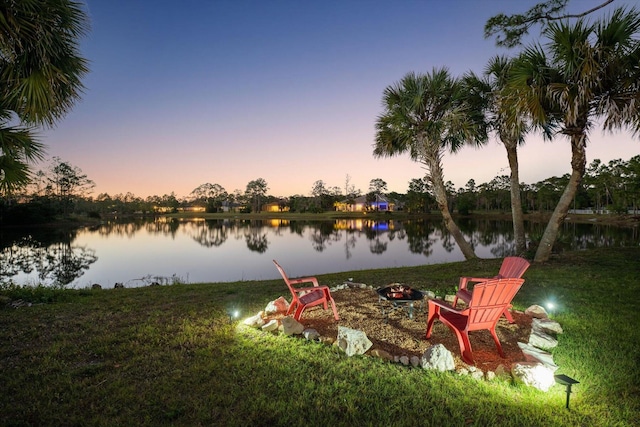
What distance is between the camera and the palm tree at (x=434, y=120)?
35.2 ft

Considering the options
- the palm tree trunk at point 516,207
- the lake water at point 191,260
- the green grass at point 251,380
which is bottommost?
the lake water at point 191,260

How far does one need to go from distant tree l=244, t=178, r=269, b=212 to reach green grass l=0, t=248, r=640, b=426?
77.8m

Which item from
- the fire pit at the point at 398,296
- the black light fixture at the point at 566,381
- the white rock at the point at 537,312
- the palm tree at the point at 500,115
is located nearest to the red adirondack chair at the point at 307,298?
the fire pit at the point at 398,296

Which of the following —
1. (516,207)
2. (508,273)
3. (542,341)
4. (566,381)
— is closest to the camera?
(566,381)

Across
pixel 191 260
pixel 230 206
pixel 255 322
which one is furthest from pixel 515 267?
pixel 230 206

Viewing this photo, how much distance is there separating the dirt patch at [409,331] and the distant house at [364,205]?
69428 mm

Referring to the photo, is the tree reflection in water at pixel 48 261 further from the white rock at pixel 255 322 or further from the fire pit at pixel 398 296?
the fire pit at pixel 398 296

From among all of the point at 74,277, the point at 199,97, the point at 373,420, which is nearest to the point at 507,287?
the point at 373,420

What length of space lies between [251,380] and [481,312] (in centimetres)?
257

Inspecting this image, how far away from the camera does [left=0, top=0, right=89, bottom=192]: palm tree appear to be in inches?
178

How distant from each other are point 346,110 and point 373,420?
2245cm

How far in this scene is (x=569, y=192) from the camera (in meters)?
8.88

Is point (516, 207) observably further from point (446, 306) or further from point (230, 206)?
point (230, 206)

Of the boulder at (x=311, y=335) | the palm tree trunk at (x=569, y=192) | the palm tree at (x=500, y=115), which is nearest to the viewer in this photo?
the boulder at (x=311, y=335)
